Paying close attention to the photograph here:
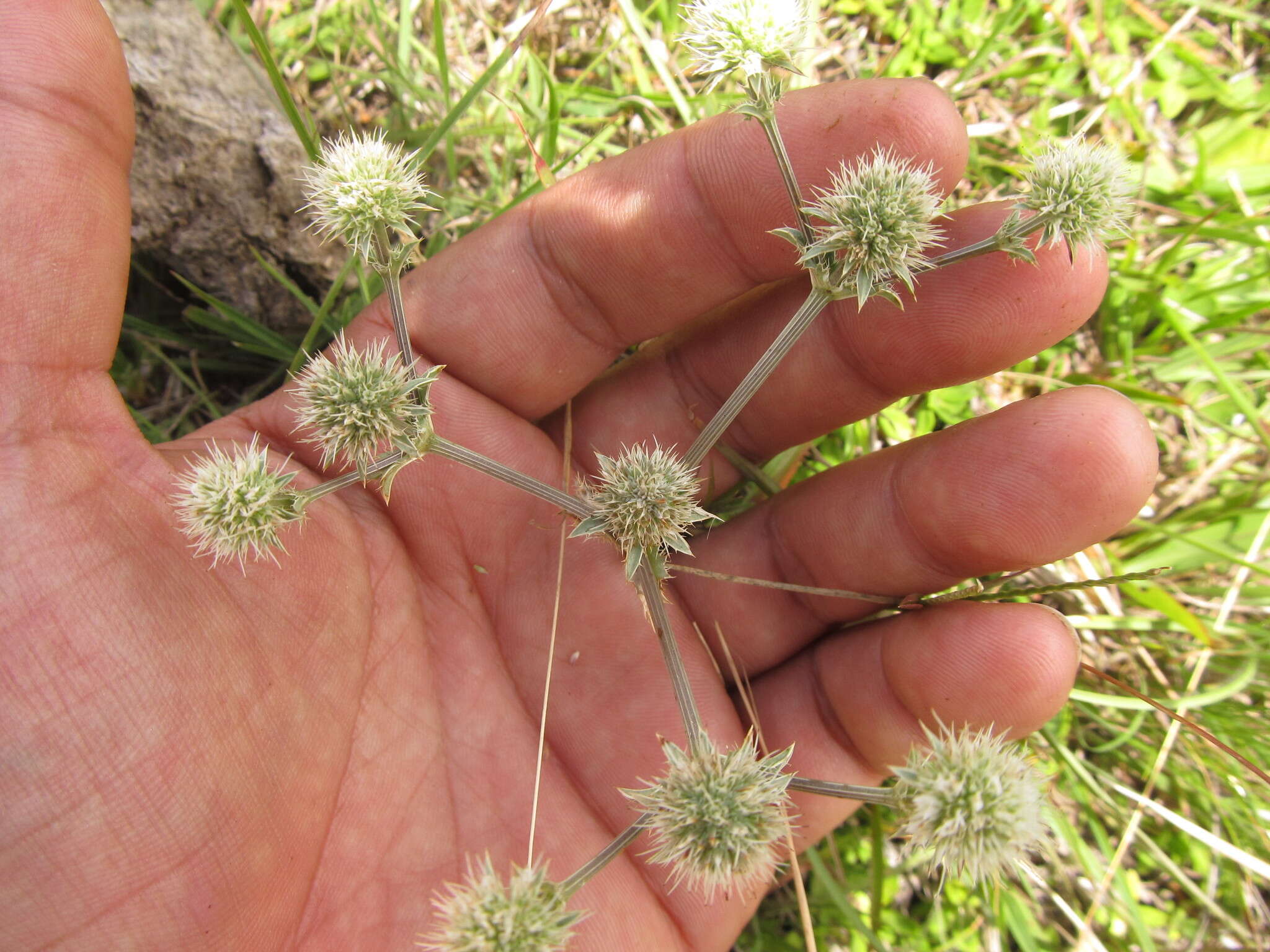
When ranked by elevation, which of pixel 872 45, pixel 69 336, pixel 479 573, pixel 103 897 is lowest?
pixel 103 897

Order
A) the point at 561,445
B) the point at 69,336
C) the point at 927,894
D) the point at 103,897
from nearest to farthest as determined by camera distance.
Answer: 1. the point at 103,897
2. the point at 69,336
3. the point at 561,445
4. the point at 927,894

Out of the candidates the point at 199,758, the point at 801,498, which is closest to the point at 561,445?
the point at 801,498

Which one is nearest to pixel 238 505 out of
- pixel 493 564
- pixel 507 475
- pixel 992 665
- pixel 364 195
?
pixel 507 475

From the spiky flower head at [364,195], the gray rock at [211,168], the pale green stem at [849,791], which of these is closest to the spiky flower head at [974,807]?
the pale green stem at [849,791]

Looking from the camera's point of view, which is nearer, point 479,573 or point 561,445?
point 479,573

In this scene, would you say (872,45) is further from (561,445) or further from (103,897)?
(103,897)

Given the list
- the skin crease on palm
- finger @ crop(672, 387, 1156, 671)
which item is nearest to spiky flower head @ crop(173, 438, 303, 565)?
the skin crease on palm

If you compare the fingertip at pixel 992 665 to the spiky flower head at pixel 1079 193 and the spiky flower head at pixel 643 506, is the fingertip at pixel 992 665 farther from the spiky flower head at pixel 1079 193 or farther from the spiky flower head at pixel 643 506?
the spiky flower head at pixel 1079 193
